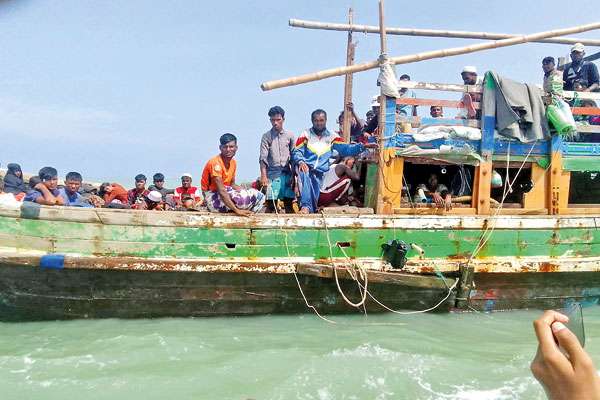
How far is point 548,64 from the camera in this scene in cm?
789

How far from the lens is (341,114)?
9.20 metres

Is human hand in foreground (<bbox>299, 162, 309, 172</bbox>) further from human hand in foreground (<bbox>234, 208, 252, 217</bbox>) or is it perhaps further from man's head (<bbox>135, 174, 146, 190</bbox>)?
man's head (<bbox>135, 174, 146, 190</bbox>)

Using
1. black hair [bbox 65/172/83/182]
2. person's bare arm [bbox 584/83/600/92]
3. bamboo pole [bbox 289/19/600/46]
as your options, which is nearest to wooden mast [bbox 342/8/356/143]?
bamboo pole [bbox 289/19/600/46]

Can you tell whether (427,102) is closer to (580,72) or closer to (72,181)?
(580,72)

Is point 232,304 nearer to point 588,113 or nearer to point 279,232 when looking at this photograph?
point 279,232

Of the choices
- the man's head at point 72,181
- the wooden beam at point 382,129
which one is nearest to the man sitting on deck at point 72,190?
the man's head at point 72,181

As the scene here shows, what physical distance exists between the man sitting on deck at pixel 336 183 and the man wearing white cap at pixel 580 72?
3.94m

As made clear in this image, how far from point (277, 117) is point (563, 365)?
5922 mm

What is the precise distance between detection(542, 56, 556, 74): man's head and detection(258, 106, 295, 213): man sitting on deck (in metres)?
4.17

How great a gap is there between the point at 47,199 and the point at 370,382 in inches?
178

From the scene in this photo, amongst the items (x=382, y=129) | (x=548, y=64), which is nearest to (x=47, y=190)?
(x=382, y=129)

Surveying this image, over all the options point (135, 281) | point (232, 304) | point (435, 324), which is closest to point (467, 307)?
point (435, 324)

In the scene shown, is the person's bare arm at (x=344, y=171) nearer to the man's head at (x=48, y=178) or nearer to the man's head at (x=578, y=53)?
the man's head at (x=48, y=178)

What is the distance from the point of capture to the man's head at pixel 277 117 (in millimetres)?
6855
